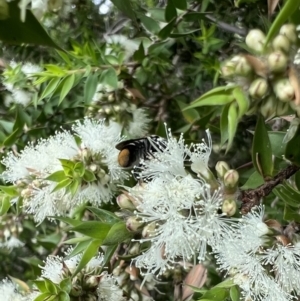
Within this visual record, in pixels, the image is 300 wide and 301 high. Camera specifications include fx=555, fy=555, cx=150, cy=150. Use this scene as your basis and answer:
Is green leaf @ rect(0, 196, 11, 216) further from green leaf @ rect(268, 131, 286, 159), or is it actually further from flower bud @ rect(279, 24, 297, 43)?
flower bud @ rect(279, 24, 297, 43)

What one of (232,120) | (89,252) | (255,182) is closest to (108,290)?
(89,252)

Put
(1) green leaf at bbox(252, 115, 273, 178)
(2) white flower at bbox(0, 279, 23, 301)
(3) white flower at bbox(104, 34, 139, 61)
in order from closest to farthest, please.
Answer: (1) green leaf at bbox(252, 115, 273, 178), (2) white flower at bbox(0, 279, 23, 301), (3) white flower at bbox(104, 34, 139, 61)

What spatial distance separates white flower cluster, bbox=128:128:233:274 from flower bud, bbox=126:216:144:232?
0.4 inches

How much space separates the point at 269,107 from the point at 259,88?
A: 48 millimetres

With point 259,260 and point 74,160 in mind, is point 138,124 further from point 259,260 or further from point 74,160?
point 259,260

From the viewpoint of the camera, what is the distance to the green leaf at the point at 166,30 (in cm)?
167

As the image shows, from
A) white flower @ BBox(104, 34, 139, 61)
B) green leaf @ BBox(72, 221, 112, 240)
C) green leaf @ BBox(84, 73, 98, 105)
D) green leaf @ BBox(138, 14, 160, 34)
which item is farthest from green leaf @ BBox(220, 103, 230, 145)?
white flower @ BBox(104, 34, 139, 61)

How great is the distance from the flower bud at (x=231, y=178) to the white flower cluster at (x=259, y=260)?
0.07m

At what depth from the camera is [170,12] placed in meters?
1.64

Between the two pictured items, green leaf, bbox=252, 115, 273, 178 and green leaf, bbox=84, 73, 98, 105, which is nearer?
green leaf, bbox=252, 115, 273, 178

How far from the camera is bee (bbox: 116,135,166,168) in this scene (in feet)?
4.41

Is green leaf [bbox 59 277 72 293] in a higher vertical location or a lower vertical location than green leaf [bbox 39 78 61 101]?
lower

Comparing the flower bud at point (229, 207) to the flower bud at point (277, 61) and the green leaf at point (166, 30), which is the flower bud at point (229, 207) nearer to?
the flower bud at point (277, 61)

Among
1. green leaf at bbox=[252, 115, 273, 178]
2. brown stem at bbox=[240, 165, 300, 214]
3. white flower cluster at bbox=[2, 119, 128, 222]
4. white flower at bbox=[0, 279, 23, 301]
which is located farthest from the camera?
white flower at bbox=[0, 279, 23, 301]
